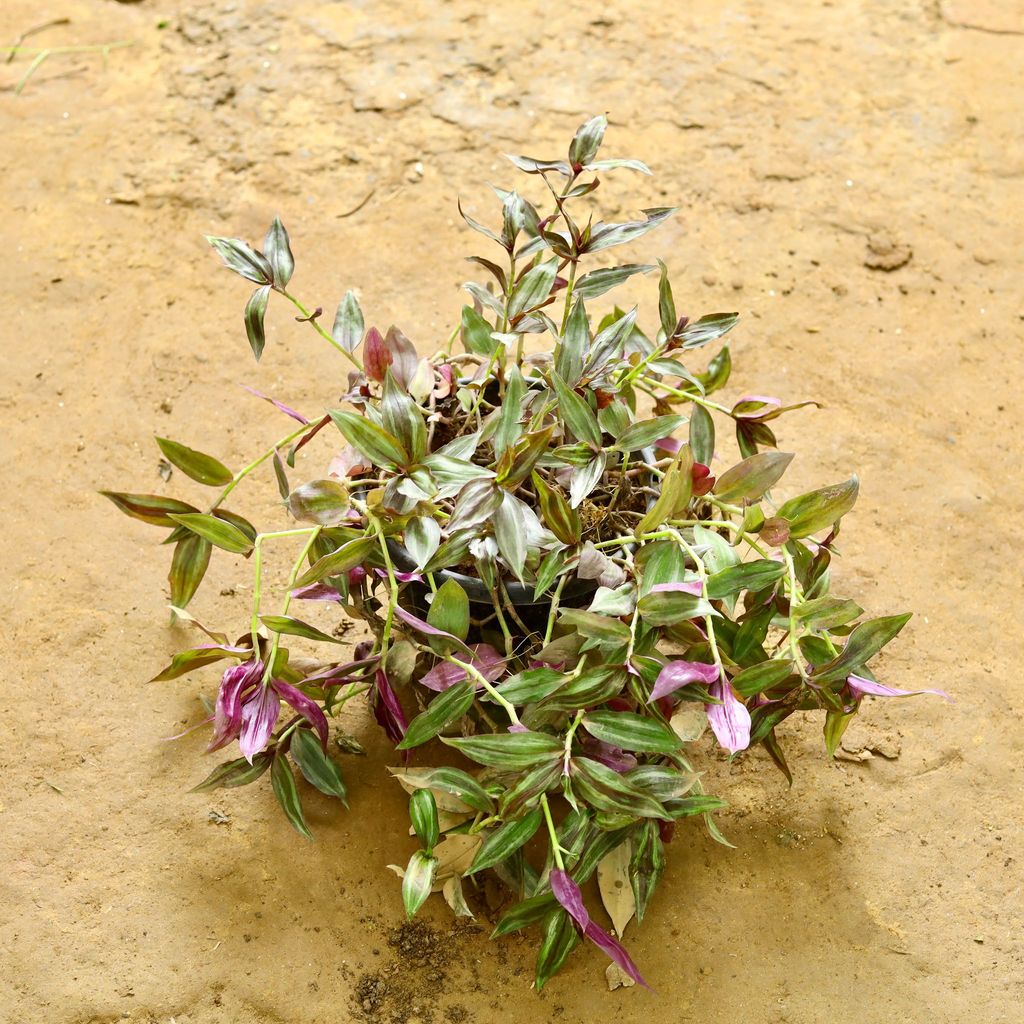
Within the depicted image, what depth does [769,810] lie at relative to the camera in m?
1.79

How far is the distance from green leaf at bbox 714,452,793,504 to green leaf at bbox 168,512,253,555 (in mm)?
633

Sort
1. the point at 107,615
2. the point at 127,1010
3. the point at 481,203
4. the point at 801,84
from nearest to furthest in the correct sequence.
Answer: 1. the point at 127,1010
2. the point at 107,615
3. the point at 481,203
4. the point at 801,84

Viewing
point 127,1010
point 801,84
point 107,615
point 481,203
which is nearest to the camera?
point 127,1010

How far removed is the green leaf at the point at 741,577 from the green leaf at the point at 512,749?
0.87ft

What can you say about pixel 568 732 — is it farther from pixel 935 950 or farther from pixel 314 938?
pixel 935 950

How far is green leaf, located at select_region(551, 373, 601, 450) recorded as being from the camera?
4.77 ft

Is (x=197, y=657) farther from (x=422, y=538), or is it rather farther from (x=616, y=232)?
(x=616, y=232)

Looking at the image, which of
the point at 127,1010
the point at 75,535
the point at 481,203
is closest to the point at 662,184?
the point at 481,203

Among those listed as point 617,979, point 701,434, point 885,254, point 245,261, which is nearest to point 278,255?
point 245,261

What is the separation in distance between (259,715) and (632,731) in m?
0.47

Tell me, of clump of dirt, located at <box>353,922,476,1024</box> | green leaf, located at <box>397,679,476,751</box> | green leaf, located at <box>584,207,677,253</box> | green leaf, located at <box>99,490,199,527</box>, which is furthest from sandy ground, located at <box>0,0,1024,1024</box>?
green leaf, located at <box>584,207,677,253</box>

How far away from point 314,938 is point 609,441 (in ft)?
2.69

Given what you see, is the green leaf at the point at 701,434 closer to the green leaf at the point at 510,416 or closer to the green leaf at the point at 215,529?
the green leaf at the point at 510,416

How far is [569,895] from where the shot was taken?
4.56ft
